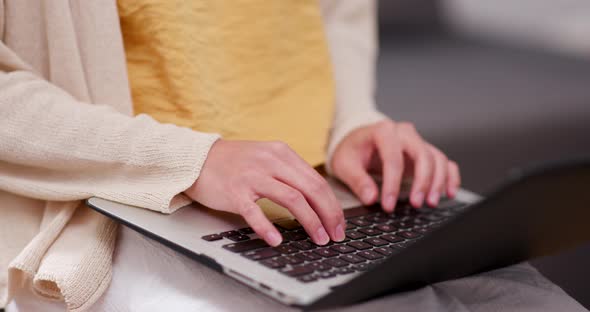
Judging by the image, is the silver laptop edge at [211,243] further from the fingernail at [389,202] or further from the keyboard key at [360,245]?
the fingernail at [389,202]

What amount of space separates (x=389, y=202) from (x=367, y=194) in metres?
0.02

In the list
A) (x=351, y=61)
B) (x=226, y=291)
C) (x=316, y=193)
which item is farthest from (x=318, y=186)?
(x=351, y=61)

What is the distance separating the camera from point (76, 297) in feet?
1.73

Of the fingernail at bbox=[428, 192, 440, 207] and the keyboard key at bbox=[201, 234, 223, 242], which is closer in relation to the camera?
the keyboard key at bbox=[201, 234, 223, 242]

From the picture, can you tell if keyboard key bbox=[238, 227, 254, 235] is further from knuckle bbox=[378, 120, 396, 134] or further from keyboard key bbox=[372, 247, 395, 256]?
knuckle bbox=[378, 120, 396, 134]

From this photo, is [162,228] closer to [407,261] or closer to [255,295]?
[255,295]

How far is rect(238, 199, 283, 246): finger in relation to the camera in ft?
1.65

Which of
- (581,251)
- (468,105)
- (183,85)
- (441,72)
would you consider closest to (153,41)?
(183,85)

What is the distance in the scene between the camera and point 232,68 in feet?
2.30

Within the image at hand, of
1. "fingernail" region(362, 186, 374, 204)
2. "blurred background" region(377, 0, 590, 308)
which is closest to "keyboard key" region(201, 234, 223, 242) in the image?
"fingernail" region(362, 186, 374, 204)

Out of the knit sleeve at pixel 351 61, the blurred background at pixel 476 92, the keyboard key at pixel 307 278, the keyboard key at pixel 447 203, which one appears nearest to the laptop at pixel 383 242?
the keyboard key at pixel 307 278

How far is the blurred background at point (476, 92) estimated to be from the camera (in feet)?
4.84

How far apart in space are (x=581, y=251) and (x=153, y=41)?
0.50 m

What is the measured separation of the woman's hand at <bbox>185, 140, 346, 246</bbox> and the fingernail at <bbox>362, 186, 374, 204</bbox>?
14 cm
